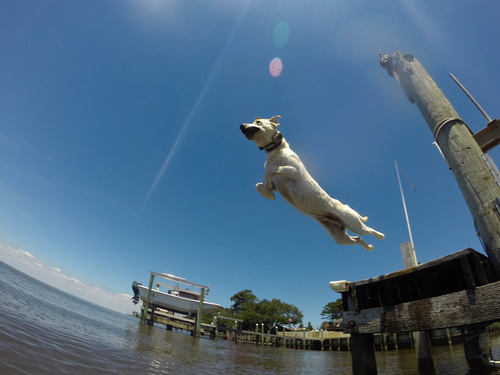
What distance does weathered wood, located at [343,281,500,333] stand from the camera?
2242mm

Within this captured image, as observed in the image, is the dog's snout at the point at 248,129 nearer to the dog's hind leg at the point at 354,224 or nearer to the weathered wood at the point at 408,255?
the dog's hind leg at the point at 354,224

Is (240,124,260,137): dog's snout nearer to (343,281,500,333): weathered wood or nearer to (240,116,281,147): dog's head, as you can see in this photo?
(240,116,281,147): dog's head

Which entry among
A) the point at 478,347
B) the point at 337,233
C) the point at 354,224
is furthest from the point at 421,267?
the point at 478,347

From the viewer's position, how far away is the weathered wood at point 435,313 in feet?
7.36

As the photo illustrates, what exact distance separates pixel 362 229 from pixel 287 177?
1.43m

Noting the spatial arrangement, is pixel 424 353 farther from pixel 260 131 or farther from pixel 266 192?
pixel 260 131

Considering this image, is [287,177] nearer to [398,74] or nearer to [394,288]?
[394,288]

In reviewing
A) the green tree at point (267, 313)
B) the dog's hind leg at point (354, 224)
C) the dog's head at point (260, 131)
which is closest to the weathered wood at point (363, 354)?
the dog's hind leg at point (354, 224)

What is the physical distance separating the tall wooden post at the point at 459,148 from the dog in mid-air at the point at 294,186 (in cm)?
127

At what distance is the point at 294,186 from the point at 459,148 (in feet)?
7.39

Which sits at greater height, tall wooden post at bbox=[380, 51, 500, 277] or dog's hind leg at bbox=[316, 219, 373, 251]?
tall wooden post at bbox=[380, 51, 500, 277]

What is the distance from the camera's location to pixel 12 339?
315 cm

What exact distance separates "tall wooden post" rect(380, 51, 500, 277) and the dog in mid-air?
1.27m

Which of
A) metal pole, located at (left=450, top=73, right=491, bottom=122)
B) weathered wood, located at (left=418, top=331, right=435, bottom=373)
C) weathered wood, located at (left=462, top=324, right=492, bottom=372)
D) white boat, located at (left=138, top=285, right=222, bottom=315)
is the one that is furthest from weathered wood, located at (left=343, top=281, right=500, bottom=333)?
white boat, located at (left=138, top=285, right=222, bottom=315)
